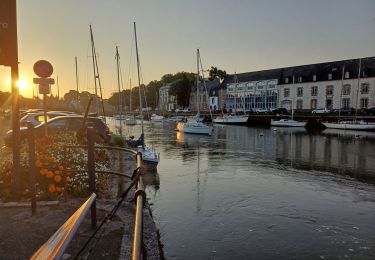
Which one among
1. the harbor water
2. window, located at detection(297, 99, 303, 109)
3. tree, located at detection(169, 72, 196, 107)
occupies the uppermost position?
tree, located at detection(169, 72, 196, 107)

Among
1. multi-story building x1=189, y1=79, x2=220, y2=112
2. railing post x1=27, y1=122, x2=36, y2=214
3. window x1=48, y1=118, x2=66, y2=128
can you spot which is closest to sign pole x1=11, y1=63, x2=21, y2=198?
railing post x1=27, y1=122, x2=36, y2=214

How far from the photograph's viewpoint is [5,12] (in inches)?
270

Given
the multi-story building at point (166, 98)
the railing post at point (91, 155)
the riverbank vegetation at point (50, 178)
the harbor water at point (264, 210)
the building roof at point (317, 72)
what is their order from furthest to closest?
the multi-story building at point (166, 98) → the building roof at point (317, 72) → the harbor water at point (264, 210) → the riverbank vegetation at point (50, 178) → the railing post at point (91, 155)

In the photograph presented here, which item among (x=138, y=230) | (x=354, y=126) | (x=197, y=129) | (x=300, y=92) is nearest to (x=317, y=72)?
(x=300, y=92)

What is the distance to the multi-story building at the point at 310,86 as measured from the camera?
73.1m

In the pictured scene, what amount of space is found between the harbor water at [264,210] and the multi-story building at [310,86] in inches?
2159

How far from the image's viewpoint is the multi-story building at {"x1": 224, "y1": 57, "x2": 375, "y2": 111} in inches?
2876

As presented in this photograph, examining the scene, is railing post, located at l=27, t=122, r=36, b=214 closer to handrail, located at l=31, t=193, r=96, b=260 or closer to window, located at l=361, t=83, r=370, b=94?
handrail, located at l=31, t=193, r=96, b=260

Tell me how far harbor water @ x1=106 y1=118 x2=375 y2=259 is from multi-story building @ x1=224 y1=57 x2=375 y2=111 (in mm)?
54845

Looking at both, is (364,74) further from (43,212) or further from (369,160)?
(43,212)

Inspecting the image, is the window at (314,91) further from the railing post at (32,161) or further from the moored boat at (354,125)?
the railing post at (32,161)

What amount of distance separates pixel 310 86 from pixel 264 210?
77633mm

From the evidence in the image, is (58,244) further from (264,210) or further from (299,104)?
(299,104)

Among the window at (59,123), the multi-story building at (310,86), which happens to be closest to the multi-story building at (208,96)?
the multi-story building at (310,86)
